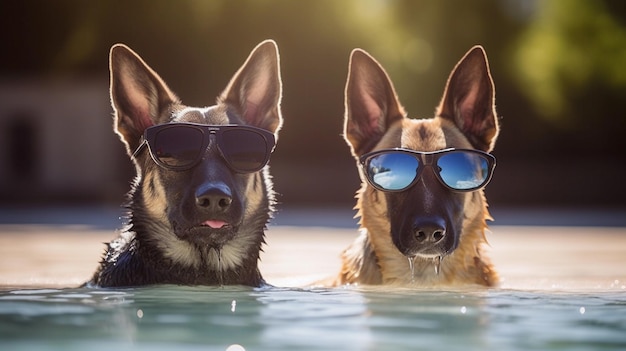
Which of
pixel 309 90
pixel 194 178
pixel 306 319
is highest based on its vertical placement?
pixel 309 90

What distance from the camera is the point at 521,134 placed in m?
26.6

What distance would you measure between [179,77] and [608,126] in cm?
1084

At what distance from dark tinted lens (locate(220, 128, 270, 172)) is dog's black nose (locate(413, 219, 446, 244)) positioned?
3.28 feet

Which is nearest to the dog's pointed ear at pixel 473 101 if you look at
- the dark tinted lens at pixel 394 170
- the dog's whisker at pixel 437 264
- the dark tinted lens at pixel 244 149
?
the dark tinted lens at pixel 394 170

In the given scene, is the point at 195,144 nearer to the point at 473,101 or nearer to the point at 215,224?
the point at 215,224

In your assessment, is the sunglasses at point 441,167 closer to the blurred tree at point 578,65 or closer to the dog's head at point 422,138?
the dog's head at point 422,138

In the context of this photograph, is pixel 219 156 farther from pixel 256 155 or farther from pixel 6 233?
pixel 6 233

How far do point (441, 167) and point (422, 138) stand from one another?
336 millimetres

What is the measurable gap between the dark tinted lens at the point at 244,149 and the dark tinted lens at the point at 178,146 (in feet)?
0.52

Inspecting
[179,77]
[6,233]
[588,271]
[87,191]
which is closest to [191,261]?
[588,271]

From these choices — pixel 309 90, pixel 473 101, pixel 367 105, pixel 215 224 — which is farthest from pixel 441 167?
pixel 309 90

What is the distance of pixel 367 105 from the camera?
7.02 m

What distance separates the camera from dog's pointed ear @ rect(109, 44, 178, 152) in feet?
21.1

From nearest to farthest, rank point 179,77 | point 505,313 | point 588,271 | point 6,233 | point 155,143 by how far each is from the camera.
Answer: point 505,313 → point 155,143 → point 588,271 → point 6,233 → point 179,77
